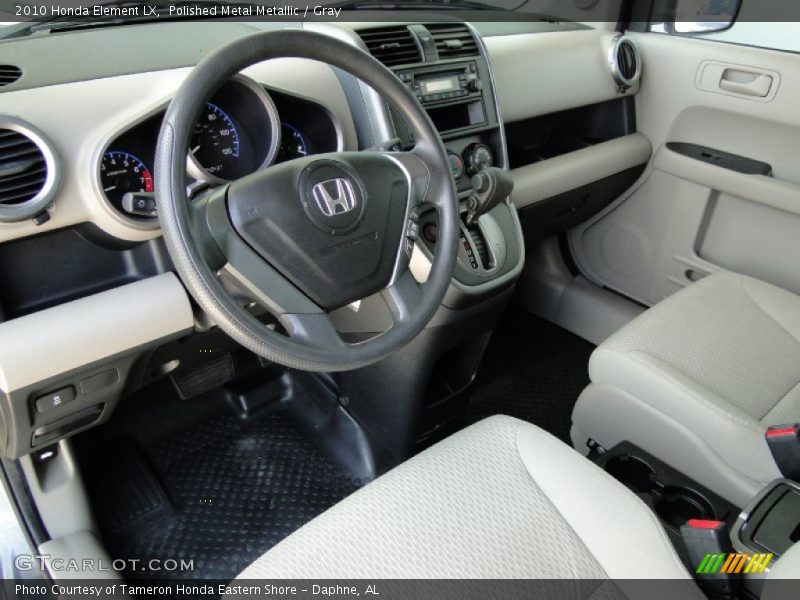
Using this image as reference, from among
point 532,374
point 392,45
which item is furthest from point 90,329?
point 532,374

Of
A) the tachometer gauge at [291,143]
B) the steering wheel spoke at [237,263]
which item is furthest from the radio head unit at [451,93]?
the steering wheel spoke at [237,263]

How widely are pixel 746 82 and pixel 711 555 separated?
1380 millimetres

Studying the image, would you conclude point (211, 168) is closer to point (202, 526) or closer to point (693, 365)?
point (202, 526)

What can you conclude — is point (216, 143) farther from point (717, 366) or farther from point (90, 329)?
point (717, 366)

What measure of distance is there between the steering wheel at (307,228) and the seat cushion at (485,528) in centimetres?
23

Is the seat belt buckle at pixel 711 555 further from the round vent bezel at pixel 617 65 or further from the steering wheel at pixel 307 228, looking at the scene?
the round vent bezel at pixel 617 65

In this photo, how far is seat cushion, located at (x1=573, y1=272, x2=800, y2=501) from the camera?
4.00ft

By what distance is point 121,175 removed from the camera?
1.06 meters

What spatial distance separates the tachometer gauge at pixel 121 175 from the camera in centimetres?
103

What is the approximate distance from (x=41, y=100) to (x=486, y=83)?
0.99 m

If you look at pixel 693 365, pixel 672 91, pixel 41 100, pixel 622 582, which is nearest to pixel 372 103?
pixel 41 100

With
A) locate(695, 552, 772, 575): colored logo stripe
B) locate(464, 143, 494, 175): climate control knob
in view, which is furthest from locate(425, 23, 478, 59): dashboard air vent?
locate(695, 552, 772, 575): colored logo stripe

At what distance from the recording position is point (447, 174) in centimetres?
110

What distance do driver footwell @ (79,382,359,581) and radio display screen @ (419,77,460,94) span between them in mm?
946
